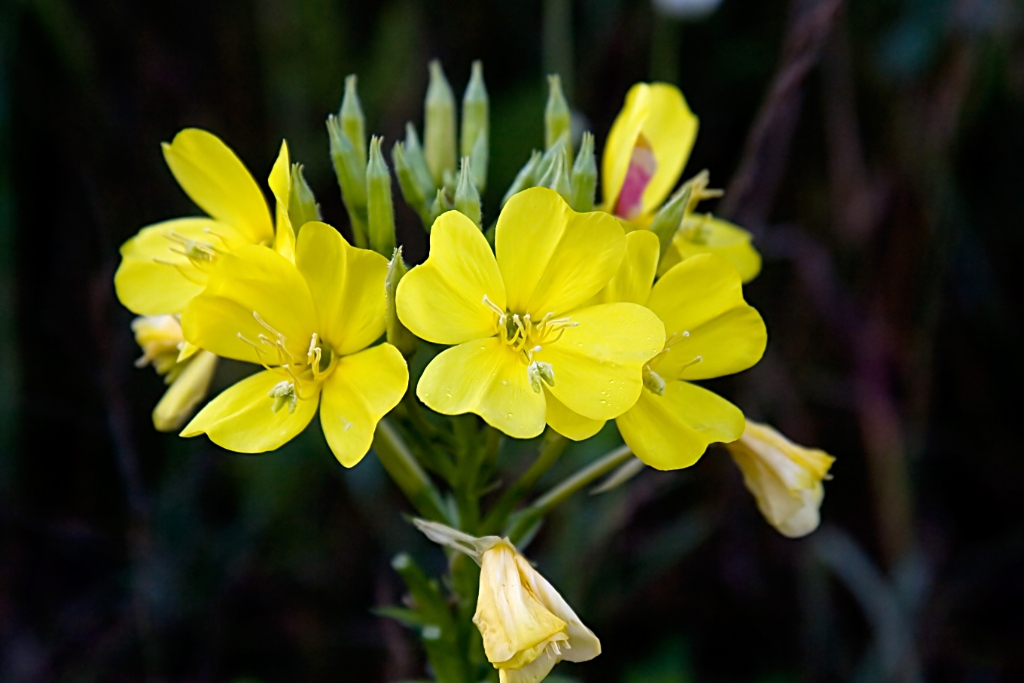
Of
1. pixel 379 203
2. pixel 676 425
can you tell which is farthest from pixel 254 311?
pixel 676 425

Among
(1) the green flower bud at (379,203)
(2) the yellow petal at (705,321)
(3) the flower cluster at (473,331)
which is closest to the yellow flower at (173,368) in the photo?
(3) the flower cluster at (473,331)

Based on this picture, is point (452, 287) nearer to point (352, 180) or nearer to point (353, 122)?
point (352, 180)

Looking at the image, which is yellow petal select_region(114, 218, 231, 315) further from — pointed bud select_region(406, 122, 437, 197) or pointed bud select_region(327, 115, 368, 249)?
pointed bud select_region(406, 122, 437, 197)

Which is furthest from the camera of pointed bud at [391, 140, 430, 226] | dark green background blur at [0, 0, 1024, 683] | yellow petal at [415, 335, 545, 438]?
dark green background blur at [0, 0, 1024, 683]

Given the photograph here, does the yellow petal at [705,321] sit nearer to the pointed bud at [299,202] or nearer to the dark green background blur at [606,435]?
the pointed bud at [299,202]

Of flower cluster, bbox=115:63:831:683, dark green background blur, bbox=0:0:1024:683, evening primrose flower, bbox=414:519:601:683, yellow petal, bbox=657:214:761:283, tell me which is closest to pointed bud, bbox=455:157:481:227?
flower cluster, bbox=115:63:831:683
